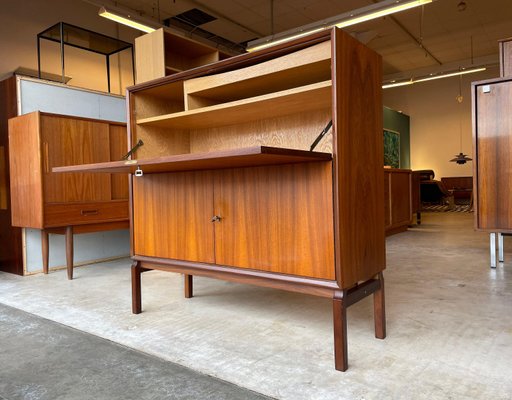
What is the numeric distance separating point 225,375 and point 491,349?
4.00ft

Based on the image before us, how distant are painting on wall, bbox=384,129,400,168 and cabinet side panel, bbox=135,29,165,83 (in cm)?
932

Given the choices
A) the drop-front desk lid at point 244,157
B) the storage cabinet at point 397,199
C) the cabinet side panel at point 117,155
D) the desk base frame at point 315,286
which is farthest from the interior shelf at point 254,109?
the storage cabinet at point 397,199

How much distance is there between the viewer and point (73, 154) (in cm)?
402

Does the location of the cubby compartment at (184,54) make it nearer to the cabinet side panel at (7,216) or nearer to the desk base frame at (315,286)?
the cabinet side panel at (7,216)

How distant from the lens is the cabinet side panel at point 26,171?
12.3ft

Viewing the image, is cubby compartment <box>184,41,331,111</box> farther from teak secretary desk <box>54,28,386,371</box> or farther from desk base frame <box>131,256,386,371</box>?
desk base frame <box>131,256,386,371</box>

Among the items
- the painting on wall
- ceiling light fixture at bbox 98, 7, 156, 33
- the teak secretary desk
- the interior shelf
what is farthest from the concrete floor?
the painting on wall

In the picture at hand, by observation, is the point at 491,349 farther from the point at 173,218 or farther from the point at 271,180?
the point at 173,218

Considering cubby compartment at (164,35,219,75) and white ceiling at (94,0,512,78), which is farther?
white ceiling at (94,0,512,78)

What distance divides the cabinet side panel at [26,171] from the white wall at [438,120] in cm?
1271

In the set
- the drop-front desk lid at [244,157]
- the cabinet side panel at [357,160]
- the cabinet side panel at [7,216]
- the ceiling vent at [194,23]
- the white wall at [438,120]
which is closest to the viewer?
the drop-front desk lid at [244,157]

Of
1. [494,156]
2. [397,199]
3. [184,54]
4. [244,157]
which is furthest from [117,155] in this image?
[397,199]

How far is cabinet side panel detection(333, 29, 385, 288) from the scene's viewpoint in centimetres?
172

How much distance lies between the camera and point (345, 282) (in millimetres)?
1727
